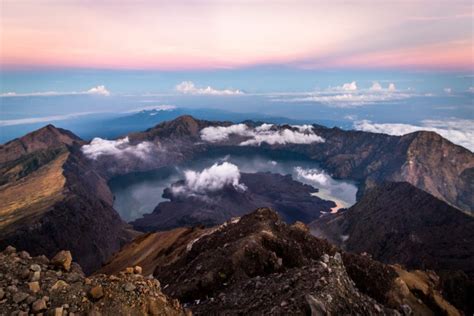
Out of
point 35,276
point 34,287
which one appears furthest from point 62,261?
point 34,287

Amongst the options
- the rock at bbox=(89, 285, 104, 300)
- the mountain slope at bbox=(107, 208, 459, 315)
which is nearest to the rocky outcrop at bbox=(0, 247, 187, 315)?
the rock at bbox=(89, 285, 104, 300)

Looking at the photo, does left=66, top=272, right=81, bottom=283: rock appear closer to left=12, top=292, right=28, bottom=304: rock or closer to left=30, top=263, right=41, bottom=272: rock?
left=30, top=263, right=41, bottom=272: rock

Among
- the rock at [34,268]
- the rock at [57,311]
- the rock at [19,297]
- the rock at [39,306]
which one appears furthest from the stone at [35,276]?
the rock at [57,311]

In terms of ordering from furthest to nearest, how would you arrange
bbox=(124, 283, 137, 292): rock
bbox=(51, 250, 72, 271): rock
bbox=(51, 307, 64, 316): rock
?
bbox=(51, 250, 72, 271): rock, bbox=(124, 283, 137, 292): rock, bbox=(51, 307, 64, 316): rock

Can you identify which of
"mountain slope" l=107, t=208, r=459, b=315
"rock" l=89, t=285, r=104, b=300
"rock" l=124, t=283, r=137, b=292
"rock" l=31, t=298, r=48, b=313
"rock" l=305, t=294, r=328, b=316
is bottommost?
"mountain slope" l=107, t=208, r=459, b=315

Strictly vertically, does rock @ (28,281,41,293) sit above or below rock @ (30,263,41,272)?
below

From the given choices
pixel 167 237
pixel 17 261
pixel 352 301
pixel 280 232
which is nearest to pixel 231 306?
pixel 352 301

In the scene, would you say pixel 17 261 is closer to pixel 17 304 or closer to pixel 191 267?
pixel 17 304
